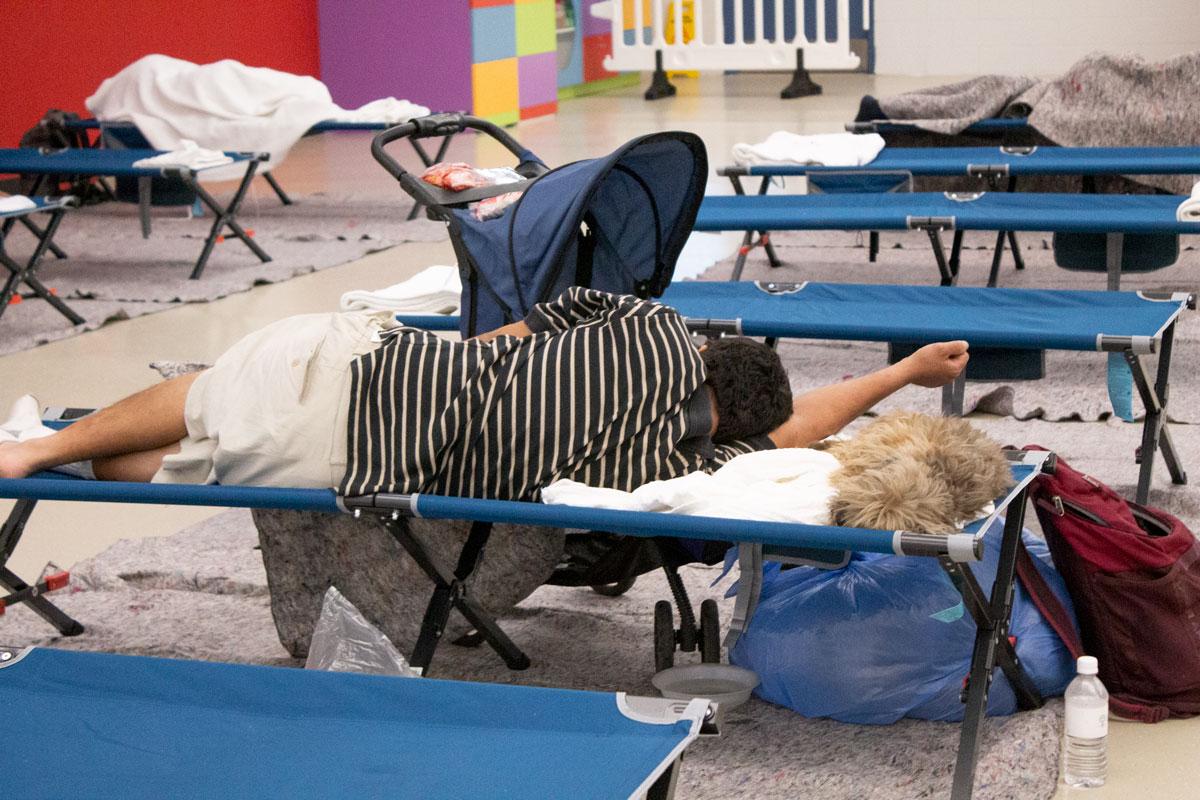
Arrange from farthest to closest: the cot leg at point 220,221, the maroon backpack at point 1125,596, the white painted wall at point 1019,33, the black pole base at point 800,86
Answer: the white painted wall at point 1019,33 < the black pole base at point 800,86 < the cot leg at point 220,221 < the maroon backpack at point 1125,596

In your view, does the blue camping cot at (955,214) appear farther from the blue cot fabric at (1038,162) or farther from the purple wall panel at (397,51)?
the purple wall panel at (397,51)

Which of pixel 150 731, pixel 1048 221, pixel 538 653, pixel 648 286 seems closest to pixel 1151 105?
pixel 1048 221

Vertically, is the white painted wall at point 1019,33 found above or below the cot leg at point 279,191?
above

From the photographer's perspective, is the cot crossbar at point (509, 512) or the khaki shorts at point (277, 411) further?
the khaki shorts at point (277, 411)

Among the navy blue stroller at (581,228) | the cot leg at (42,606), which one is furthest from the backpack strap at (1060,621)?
the cot leg at (42,606)

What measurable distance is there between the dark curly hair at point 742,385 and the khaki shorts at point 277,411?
1.80ft

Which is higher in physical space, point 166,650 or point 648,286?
point 648,286

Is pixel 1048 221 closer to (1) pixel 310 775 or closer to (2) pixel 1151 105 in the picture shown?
(2) pixel 1151 105

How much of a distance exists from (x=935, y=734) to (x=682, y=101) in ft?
32.1

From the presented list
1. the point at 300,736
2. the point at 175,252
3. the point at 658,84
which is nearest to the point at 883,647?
the point at 300,736

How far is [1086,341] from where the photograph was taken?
3172mm

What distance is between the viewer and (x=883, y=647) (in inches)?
91.4

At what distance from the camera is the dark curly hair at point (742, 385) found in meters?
2.49

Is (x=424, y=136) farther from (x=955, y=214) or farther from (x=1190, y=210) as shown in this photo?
(x=1190, y=210)
